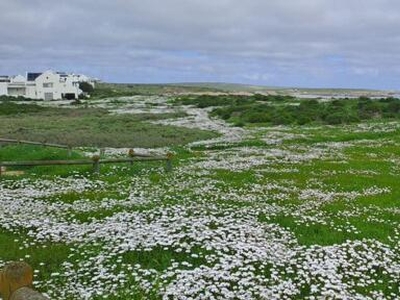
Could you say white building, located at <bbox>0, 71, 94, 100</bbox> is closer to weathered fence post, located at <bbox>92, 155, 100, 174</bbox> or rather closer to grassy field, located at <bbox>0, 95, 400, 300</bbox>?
grassy field, located at <bbox>0, 95, 400, 300</bbox>

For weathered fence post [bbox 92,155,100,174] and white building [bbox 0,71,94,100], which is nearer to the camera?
weathered fence post [bbox 92,155,100,174]

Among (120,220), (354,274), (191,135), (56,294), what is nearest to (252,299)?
(354,274)

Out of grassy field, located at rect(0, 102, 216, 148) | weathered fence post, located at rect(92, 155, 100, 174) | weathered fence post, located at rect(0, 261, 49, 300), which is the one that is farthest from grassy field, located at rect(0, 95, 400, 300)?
grassy field, located at rect(0, 102, 216, 148)

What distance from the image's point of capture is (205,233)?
15.8 metres

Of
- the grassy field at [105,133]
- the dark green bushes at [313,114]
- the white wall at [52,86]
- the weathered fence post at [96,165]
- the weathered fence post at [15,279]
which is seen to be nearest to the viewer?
the weathered fence post at [15,279]

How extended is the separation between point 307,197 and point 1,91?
178553 mm

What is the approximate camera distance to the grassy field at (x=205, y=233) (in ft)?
42.5

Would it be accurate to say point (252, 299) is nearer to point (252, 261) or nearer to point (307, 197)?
point (252, 261)

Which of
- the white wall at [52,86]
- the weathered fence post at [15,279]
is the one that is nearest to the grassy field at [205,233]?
the weathered fence post at [15,279]

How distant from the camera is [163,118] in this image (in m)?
90.4

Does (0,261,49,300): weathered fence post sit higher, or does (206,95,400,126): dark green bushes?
(0,261,49,300): weathered fence post

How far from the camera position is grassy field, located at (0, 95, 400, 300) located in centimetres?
1295

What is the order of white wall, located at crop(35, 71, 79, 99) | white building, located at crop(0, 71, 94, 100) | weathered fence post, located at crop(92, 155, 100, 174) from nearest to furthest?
weathered fence post, located at crop(92, 155, 100, 174), white wall, located at crop(35, 71, 79, 99), white building, located at crop(0, 71, 94, 100)

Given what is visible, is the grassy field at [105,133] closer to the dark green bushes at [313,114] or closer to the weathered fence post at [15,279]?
the dark green bushes at [313,114]
